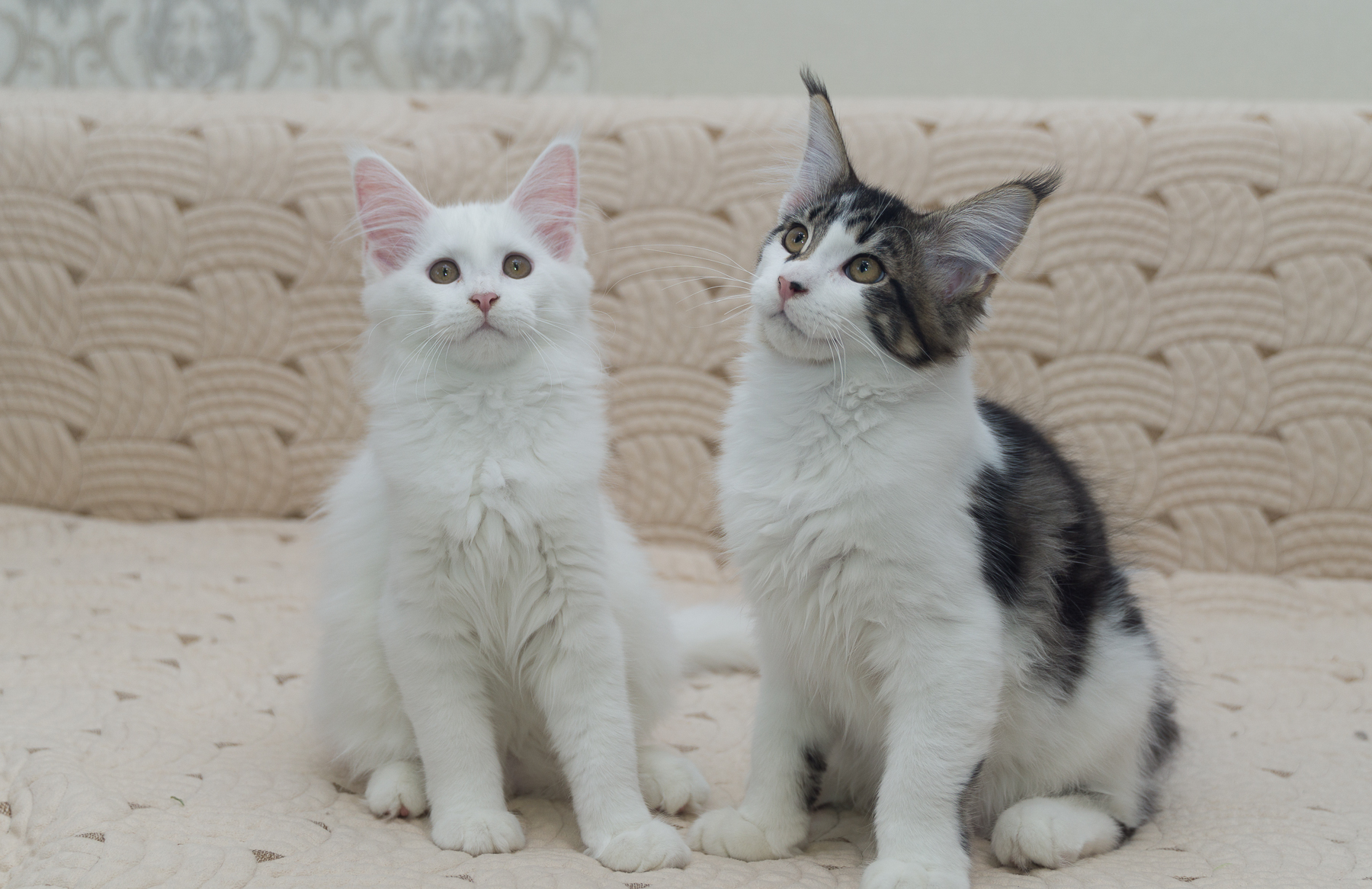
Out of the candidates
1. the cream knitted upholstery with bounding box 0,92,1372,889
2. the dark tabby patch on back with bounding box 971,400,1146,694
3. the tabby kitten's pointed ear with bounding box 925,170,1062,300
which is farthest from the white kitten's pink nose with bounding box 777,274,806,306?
the cream knitted upholstery with bounding box 0,92,1372,889

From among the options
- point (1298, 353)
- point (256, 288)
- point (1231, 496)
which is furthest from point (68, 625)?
point (1298, 353)

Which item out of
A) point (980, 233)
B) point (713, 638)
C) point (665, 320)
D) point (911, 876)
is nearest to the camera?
point (911, 876)

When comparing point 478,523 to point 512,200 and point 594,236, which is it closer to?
point 512,200

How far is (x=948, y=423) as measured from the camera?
1.06 meters

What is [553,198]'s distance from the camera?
1.27 m

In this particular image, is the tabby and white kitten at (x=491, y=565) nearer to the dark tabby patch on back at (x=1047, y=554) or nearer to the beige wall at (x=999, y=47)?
the dark tabby patch on back at (x=1047, y=554)

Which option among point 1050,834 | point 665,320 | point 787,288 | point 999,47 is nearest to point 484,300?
point 787,288

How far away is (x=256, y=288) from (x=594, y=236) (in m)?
0.65

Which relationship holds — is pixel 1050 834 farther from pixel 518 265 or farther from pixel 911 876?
pixel 518 265

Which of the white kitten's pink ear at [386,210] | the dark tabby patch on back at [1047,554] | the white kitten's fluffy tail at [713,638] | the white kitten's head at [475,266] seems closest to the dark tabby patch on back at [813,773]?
the dark tabby patch on back at [1047,554]

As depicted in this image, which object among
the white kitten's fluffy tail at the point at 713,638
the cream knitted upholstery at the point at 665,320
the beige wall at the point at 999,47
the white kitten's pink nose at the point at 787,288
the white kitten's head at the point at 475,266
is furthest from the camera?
the beige wall at the point at 999,47

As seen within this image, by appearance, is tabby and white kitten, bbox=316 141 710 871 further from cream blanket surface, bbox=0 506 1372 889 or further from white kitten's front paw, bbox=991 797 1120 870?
white kitten's front paw, bbox=991 797 1120 870

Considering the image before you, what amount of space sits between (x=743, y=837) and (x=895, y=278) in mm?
588

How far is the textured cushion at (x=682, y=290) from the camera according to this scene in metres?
1.97
